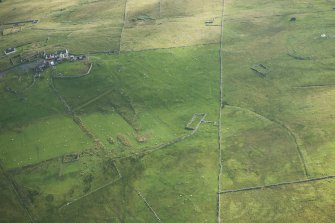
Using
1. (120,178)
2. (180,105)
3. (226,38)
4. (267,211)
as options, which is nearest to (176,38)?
(226,38)

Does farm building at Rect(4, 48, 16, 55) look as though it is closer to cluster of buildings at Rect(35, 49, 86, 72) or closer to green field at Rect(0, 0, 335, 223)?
green field at Rect(0, 0, 335, 223)

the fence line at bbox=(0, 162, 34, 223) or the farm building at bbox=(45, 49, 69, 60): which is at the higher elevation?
the farm building at bbox=(45, 49, 69, 60)

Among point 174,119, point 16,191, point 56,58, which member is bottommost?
point 174,119

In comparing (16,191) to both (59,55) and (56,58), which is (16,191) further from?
(59,55)

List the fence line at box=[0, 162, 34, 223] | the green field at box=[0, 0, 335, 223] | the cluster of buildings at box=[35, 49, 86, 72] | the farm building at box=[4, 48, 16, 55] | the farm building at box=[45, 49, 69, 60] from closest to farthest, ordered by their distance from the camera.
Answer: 1. the fence line at box=[0, 162, 34, 223]
2. the green field at box=[0, 0, 335, 223]
3. the cluster of buildings at box=[35, 49, 86, 72]
4. the farm building at box=[45, 49, 69, 60]
5. the farm building at box=[4, 48, 16, 55]

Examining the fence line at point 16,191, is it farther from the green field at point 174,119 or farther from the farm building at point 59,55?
the farm building at point 59,55

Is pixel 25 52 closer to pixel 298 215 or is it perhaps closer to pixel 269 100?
pixel 269 100

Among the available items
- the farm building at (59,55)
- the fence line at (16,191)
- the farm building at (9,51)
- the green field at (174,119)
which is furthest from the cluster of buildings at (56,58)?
the fence line at (16,191)

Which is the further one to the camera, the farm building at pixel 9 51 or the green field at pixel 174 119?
the farm building at pixel 9 51

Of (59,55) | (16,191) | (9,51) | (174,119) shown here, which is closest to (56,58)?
(59,55)

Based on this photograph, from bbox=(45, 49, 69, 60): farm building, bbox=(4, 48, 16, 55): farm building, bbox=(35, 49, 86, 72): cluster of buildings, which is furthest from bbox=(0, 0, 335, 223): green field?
bbox=(4, 48, 16, 55): farm building
